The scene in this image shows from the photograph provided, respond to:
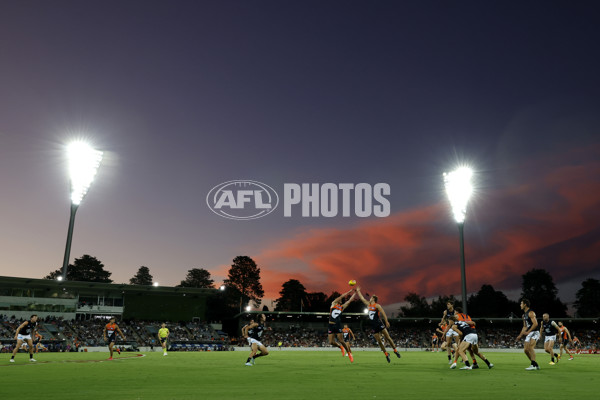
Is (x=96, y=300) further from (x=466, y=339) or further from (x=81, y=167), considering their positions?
(x=466, y=339)

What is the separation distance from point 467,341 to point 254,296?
108 metres

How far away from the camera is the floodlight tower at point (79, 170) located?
1896 inches

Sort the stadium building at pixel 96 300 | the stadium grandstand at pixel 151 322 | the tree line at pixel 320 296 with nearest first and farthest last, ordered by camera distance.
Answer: the stadium grandstand at pixel 151 322 < the stadium building at pixel 96 300 < the tree line at pixel 320 296

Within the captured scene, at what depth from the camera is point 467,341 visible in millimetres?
16047

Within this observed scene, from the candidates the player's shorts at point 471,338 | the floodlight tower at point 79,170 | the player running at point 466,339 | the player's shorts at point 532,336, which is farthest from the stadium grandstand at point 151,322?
the player's shorts at point 471,338

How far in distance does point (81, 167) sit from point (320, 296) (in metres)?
95.9

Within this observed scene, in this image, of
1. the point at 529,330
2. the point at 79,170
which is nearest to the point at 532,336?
the point at 529,330

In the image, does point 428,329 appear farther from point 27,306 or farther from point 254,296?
point 27,306

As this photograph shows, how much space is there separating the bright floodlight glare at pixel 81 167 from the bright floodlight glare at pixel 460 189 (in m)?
37.6

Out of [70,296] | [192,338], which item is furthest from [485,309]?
[70,296]

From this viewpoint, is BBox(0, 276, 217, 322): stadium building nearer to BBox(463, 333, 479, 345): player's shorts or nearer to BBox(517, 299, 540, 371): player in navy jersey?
BBox(463, 333, 479, 345): player's shorts

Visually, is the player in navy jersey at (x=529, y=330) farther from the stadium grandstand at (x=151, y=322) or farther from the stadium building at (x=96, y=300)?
the stadium building at (x=96, y=300)

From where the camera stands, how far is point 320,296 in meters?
134

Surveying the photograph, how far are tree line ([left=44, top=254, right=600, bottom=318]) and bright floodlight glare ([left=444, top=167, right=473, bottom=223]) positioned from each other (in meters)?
71.8
